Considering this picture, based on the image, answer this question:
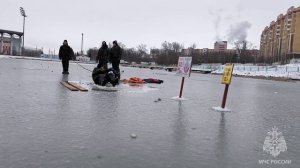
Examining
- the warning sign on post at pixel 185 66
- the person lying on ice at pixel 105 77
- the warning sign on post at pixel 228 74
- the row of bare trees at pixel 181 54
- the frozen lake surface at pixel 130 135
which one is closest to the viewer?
the frozen lake surface at pixel 130 135

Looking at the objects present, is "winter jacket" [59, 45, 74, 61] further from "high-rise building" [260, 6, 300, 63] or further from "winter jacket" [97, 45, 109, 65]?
"high-rise building" [260, 6, 300, 63]

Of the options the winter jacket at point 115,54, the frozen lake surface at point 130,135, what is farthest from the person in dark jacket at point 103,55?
the frozen lake surface at point 130,135

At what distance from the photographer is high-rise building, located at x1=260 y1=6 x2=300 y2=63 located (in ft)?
350

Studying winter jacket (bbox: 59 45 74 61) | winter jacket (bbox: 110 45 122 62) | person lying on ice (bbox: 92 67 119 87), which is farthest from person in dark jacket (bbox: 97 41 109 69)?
winter jacket (bbox: 59 45 74 61)

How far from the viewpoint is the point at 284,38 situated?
118938 mm

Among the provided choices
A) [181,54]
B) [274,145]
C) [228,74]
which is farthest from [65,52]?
[181,54]

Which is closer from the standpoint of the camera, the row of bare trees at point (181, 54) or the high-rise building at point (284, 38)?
the high-rise building at point (284, 38)

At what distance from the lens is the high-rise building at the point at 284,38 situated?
10662cm

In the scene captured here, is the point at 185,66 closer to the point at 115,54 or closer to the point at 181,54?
the point at 115,54

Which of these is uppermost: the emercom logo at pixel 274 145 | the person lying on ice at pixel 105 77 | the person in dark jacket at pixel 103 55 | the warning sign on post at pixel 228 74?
the person in dark jacket at pixel 103 55

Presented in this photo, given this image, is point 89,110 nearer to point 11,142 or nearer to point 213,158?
point 11,142

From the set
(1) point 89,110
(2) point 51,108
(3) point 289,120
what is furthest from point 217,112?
(2) point 51,108

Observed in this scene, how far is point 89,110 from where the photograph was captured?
8.87m

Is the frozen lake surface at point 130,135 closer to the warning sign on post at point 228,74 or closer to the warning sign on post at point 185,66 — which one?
the warning sign on post at point 228,74
